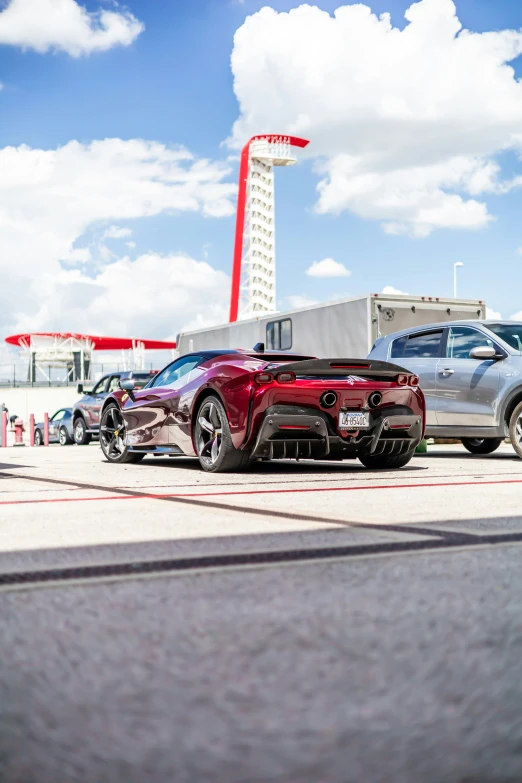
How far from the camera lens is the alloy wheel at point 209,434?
392 inches

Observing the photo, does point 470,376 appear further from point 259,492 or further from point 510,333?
point 259,492

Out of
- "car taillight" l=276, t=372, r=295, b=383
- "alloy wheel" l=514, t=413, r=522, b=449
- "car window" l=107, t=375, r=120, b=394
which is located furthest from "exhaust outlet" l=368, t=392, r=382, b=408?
"car window" l=107, t=375, r=120, b=394

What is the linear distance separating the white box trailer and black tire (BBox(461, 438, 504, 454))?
3912 mm

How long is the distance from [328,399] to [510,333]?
4180 mm

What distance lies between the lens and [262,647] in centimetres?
279

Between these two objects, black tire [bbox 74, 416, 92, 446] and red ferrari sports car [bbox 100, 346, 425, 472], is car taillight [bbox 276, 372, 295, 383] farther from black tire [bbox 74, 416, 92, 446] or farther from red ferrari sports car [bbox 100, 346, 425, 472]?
black tire [bbox 74, 416, 92, 446]

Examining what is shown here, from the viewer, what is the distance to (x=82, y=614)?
323 cm

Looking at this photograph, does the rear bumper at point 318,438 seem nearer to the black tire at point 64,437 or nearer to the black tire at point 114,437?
the black tire at point 114,437

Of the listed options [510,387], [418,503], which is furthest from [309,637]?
[510,387]

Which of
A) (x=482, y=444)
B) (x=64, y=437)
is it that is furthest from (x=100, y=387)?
(x=482, y=444)

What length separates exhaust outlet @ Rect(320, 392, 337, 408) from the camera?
31.1 feet

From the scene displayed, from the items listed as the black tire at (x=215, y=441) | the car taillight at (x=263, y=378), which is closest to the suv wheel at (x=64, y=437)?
the black tire at (x=215, y=441)

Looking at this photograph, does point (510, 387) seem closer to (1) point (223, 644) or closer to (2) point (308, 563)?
(2) point (308, 563)

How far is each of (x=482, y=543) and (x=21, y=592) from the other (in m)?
2.21
